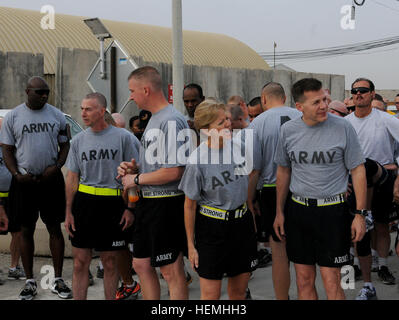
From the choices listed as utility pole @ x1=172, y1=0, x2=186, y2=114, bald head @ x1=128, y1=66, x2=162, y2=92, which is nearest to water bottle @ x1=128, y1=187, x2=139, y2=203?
bald head @ x1=128, y1=66, x2=162, y2=92

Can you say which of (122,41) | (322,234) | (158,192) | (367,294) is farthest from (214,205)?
(122,41)

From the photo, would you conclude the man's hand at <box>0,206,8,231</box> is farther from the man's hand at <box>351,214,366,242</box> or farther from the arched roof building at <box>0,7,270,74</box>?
the arched roof building at <box>0,7,270,74</box>

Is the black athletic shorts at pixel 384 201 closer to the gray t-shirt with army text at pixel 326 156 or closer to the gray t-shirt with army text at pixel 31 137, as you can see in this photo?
the gray t-shirt with army text at pixel 326 156

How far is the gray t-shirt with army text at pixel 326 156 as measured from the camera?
4156 mm

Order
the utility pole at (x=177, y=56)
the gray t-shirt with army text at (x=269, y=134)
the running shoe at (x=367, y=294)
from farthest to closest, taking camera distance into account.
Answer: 1. the utility pole at (x=177, y=56)
2. the running shoe at (x=367, y=294)
3. the gray t-shirt with army text at (x=269, y=134)

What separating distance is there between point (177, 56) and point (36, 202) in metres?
4.72

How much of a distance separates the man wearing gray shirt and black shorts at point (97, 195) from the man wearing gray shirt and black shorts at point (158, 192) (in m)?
0.67

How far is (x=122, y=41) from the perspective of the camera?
32625mm

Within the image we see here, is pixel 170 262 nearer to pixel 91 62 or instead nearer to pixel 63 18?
pixel 91 62

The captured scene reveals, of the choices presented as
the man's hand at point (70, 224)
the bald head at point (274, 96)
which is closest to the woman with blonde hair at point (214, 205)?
the bald head at point (274, 96)

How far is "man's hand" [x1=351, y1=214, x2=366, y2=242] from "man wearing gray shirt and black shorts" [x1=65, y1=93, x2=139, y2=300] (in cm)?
193

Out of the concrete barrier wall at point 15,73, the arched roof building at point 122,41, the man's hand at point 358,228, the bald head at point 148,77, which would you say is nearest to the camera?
the man's hand at point 358,228

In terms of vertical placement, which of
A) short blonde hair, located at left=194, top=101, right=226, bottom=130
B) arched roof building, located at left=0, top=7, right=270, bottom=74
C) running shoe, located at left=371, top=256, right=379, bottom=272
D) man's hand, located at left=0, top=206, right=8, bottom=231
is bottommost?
running shoe, located at left=371, top=256, right=379, bottom=272

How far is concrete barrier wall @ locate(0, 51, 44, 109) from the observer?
13891mm
